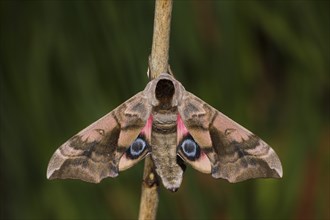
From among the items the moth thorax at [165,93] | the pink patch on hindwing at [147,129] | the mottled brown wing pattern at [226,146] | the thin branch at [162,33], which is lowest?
the mottled brown wing pattern at [226,146]

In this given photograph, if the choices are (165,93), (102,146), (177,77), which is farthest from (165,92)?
(177,77)

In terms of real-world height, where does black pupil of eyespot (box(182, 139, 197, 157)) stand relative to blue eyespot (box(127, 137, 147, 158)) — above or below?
below

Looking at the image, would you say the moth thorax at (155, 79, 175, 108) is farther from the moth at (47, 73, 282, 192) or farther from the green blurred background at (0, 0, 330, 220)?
the green blurred background at (0, 0, 330, 220)

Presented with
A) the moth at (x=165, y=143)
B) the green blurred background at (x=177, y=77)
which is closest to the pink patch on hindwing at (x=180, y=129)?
the moth at (x=165, y=143)

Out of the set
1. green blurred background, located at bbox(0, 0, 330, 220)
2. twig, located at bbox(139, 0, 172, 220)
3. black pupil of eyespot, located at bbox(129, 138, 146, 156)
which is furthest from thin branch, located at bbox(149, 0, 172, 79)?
green blurred background, located at bbox(0, 0, 330, 220)

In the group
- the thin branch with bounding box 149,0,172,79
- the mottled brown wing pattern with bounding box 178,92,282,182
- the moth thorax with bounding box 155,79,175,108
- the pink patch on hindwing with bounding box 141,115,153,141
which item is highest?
the thin branch with bounding box 149,0,172,79

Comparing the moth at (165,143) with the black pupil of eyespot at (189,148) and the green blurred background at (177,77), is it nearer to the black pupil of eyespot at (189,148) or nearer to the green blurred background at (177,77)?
the black pupil of eyespot at (189,148)

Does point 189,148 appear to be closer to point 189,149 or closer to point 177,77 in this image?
point 189,149
